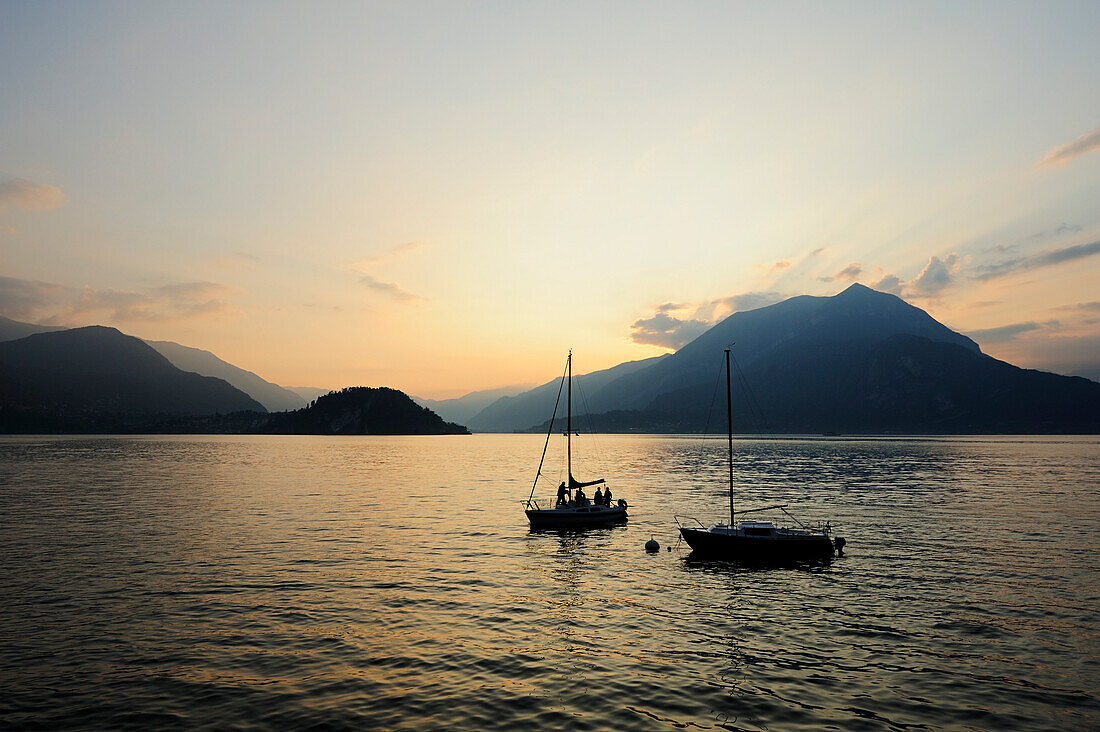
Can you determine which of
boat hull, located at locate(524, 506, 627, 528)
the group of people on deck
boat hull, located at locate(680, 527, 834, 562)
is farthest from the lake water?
the group of people on deck

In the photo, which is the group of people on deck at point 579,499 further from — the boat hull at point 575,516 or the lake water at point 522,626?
the lake water at point 522,626

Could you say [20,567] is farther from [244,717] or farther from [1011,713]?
[1011,713]

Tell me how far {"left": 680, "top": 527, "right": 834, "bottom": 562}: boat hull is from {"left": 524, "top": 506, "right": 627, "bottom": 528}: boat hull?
15.7 metres

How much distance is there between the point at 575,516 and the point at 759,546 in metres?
19.9

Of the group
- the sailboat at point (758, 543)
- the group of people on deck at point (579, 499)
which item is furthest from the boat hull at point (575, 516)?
the sailboat at point (758, 543)

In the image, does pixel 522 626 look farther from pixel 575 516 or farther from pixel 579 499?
pixel 579 499

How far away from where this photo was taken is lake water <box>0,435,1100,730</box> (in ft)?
67.2

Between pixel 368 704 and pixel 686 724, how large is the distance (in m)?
10.6

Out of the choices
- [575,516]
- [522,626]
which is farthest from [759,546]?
[522,626]

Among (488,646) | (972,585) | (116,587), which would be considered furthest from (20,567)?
(972,585)

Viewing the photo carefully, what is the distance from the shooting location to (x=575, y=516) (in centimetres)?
6066

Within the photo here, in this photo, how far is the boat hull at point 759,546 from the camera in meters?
45.5

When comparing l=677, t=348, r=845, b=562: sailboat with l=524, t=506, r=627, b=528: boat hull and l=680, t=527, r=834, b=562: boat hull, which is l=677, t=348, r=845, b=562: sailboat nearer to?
l=680, t=527, r=834, b=562: boat hull

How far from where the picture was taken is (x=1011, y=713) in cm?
2066
